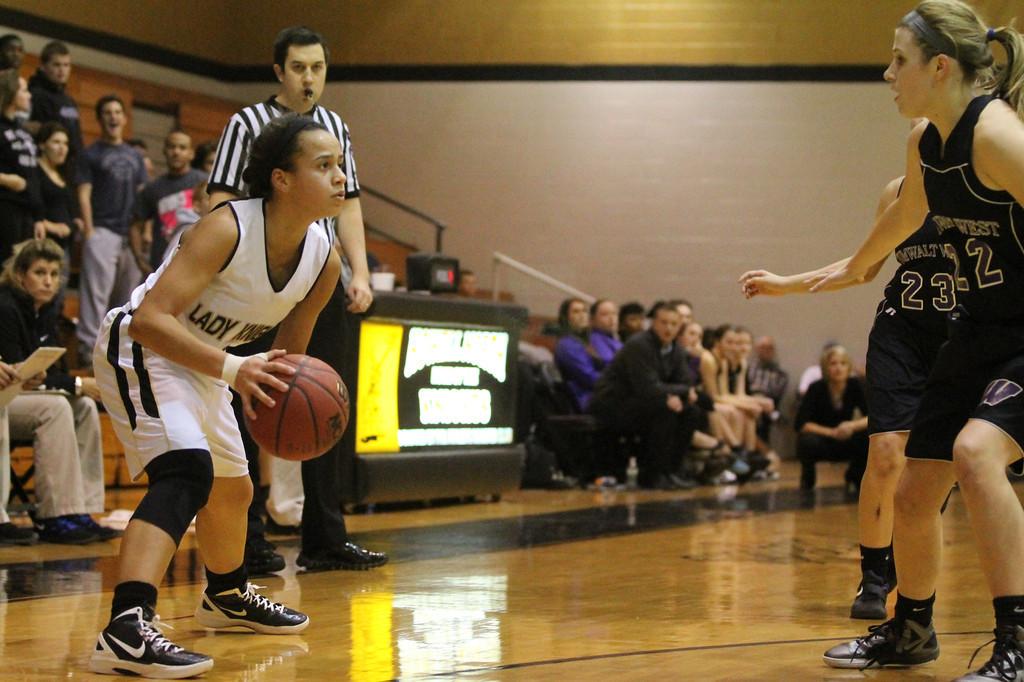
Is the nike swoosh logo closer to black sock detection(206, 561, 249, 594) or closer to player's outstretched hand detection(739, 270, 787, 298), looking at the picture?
black sock detection(206, 561, 249, 594)

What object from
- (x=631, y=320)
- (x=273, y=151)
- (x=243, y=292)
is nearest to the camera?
(x=243, y=292)

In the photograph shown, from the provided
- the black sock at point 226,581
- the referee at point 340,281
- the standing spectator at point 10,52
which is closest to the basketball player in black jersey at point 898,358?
Answer: the referee at point 340,281

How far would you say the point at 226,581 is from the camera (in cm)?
398

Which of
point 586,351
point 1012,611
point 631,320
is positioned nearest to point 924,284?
point 1012,611

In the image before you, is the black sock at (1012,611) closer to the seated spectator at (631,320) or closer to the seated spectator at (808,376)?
the seated spectator at (631,320)

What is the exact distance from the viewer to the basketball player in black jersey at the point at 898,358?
444 cm

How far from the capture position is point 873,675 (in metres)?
3.52

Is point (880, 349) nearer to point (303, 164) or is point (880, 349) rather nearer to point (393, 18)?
point (303, 164)

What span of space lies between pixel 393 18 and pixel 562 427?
6.99 meters

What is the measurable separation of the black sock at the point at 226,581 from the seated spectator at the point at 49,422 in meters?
2.34

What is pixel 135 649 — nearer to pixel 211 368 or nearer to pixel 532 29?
pixel 211 368

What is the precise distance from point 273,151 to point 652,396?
658 cm

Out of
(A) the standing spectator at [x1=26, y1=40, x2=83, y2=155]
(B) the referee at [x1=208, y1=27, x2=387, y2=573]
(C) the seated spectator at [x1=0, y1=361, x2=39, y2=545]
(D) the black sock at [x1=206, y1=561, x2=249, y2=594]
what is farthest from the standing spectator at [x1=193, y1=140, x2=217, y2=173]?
(D) the black sock at [x1=206, y1=561, x2=249, y2=594]

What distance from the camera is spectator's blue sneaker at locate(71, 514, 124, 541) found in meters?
6.18
